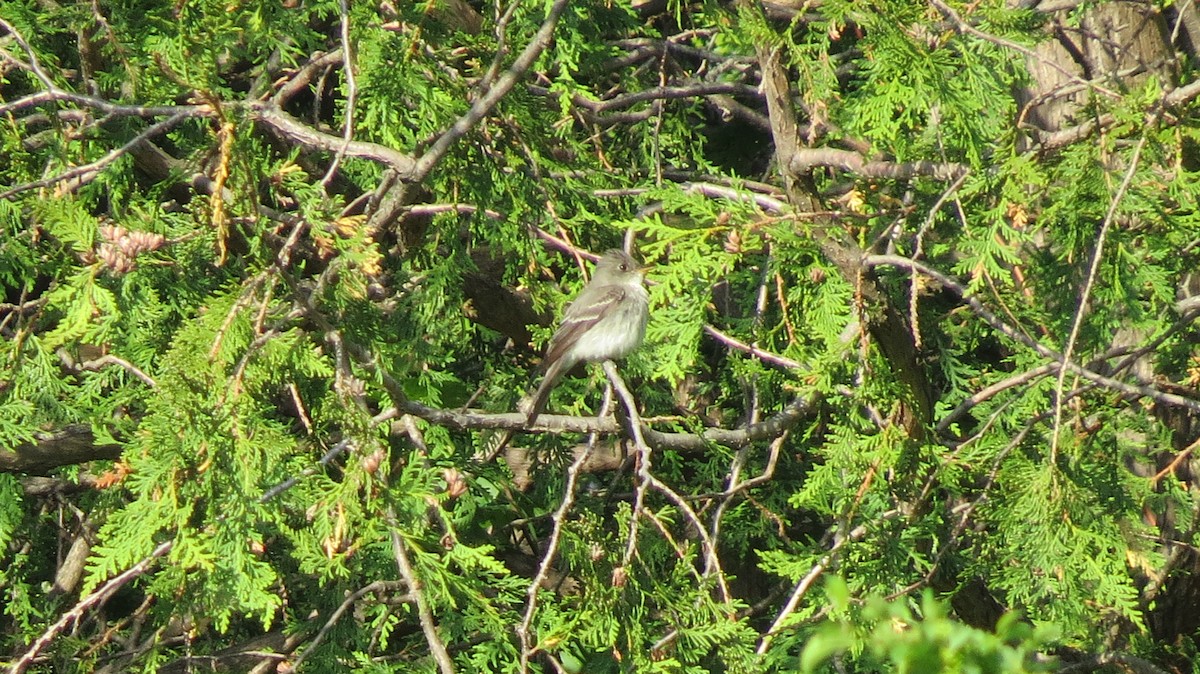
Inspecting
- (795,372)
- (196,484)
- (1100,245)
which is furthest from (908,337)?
(196,484)

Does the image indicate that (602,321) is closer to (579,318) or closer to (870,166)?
(579,318)

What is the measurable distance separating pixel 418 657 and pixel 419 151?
1698 mm

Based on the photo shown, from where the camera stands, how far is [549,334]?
468cm

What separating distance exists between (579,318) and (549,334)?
0.15 metres

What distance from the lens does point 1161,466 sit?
5020 millimetres

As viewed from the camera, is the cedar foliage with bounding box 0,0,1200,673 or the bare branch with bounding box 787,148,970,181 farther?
the bare branch with bounding box 787,148,970,181

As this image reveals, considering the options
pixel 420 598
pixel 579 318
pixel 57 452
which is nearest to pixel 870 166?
pixel 579 318

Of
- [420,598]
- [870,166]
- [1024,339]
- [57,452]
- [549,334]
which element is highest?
[870,166]

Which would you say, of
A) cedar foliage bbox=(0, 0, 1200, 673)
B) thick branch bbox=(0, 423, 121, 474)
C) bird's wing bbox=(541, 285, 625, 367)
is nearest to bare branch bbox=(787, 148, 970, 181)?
cedar foliage bbox=(0, 0, 1200, 673)

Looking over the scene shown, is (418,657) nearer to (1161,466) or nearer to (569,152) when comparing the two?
(569,152)

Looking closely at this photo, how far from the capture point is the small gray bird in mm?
4590

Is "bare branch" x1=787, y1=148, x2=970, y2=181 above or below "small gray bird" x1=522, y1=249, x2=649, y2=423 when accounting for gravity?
above

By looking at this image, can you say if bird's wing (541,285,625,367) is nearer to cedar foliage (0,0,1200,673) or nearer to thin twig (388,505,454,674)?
cedar foliage (0,0,1200,673)

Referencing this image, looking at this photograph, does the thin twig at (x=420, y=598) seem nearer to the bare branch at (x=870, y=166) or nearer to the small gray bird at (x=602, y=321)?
the small gray bird at (x=602, y=321)
